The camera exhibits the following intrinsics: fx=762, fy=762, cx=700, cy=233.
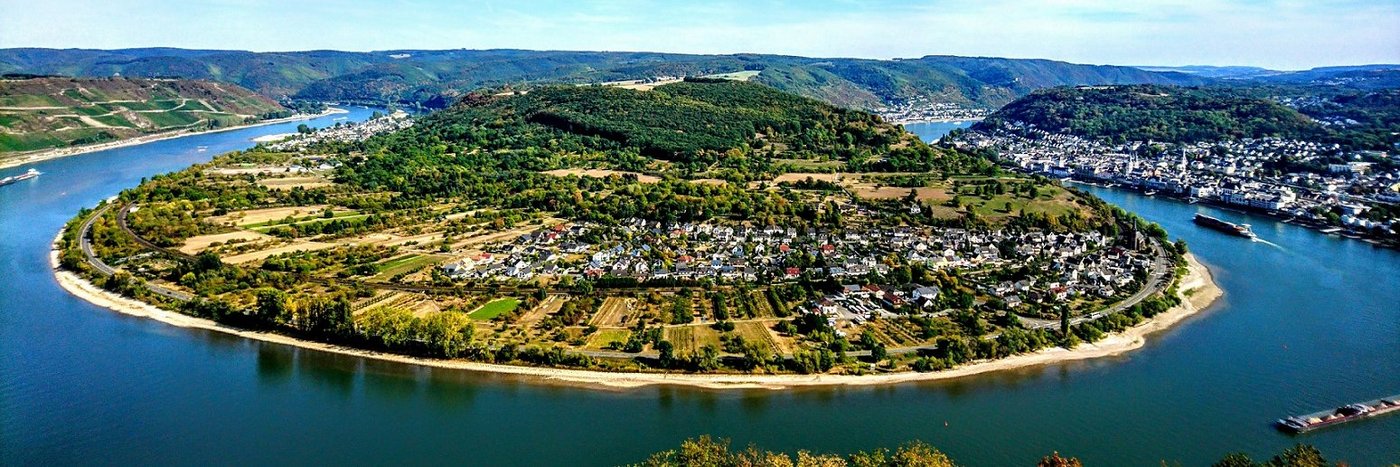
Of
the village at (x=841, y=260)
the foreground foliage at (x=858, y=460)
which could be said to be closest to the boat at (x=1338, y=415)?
the foreground foliage at (x=858, y=460)

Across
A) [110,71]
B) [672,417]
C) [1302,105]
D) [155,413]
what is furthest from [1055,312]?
[110,71]

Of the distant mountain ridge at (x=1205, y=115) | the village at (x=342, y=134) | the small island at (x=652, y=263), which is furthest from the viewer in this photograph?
the village at (x=342, y=134)

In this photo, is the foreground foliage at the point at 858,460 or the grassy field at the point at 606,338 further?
the grassy field at the point at 606,338

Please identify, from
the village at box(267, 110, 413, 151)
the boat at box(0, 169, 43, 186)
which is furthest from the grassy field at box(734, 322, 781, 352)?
the boat at box(0, 169, 43, 186)

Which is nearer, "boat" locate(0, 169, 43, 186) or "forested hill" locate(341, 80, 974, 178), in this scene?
"boat" locate(0, 169, 43, 186)

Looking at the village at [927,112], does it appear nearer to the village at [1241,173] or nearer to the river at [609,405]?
the village at [1241,173]

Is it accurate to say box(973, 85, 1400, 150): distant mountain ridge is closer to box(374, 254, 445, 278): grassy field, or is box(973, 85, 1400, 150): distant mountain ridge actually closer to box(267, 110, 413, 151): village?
box(374, 254, 445, 278): grassy field
